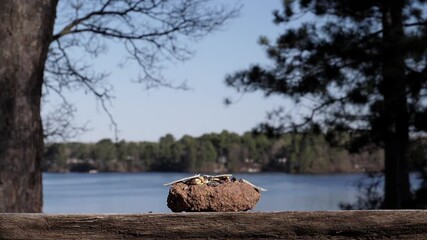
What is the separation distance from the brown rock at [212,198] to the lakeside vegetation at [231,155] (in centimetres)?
813

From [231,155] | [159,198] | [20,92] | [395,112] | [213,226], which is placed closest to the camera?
[213,226]

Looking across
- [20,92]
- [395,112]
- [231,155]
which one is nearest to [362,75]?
[395,112]

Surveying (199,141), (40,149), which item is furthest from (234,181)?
(199,141)

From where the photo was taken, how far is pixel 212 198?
2035 millimetres

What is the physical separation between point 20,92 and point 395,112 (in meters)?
6.30

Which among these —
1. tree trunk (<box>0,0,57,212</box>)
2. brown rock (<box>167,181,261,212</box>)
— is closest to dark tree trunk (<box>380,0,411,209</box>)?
tree trunk (<box>0,0,57,212</box>)

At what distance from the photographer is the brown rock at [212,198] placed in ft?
6.66

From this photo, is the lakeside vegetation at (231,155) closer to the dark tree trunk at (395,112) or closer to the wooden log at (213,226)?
the dark tree trunk at (395,112)

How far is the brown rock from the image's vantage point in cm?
203

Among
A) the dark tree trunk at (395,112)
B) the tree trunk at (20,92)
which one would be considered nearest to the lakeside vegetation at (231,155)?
the dark tree trunk at (395,112)

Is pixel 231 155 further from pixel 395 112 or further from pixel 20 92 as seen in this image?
pixel 20 92

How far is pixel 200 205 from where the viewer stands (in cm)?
204

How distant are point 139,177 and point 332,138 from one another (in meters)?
56.0

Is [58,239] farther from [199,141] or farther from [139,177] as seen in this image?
[139,177]
